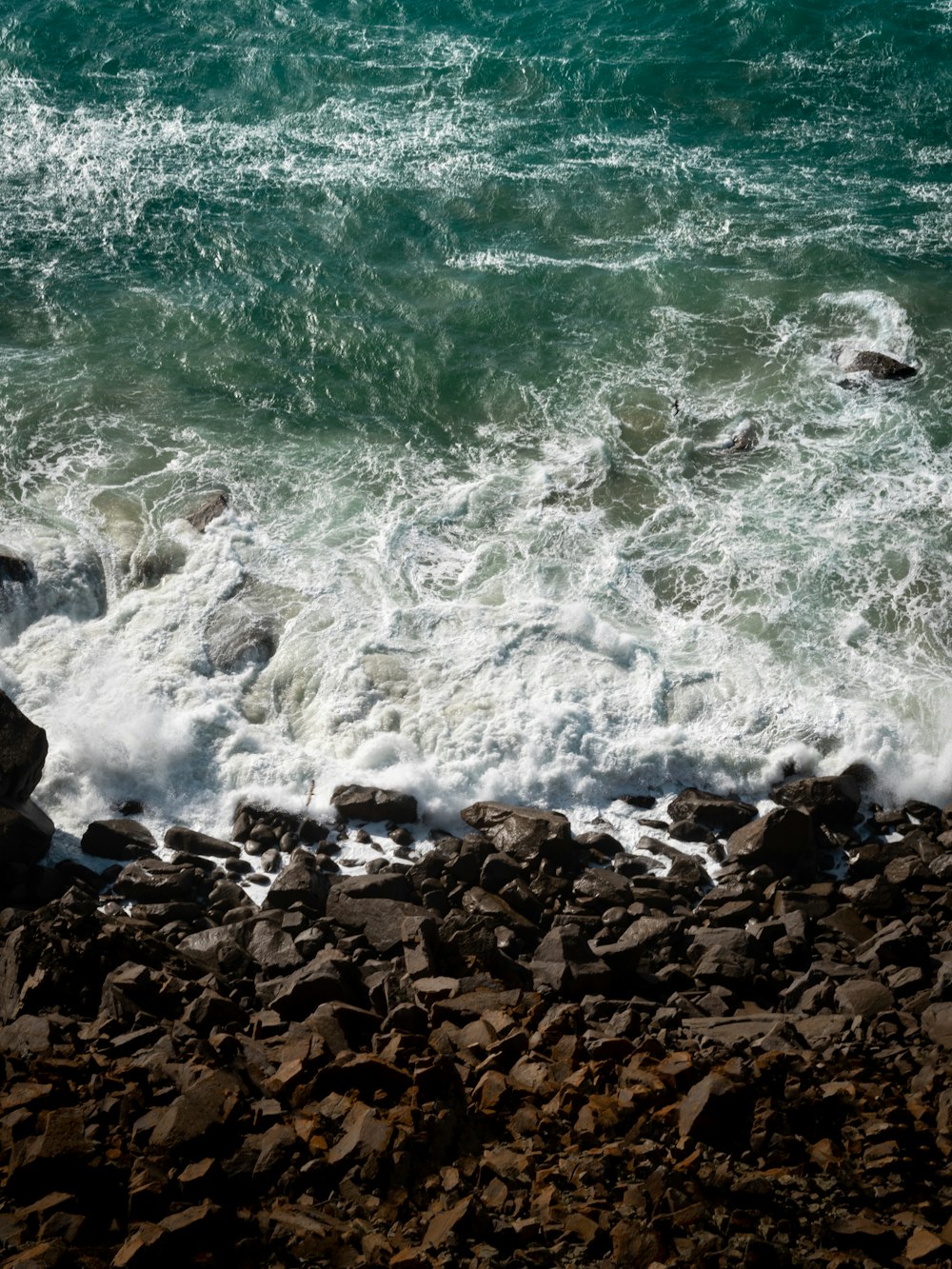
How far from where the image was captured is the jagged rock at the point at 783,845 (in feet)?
47.7

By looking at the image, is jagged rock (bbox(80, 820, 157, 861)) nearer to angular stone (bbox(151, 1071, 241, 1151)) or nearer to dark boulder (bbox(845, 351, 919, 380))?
angular stone (bbox(151, 1071, 241, 1151))

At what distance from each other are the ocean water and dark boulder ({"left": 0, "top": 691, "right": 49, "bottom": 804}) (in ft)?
3.36

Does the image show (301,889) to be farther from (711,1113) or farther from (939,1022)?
(939,1022)

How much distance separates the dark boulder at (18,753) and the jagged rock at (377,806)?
3.84 m

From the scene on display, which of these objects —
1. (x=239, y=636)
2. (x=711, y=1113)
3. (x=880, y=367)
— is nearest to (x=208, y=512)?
(x=239, y=636)

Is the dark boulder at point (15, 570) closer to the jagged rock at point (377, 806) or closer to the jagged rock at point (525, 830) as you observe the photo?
the jagged rock at point (377, 806)

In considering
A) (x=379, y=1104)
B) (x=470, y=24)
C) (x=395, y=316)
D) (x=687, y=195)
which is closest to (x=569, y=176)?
(x=687, y=195)

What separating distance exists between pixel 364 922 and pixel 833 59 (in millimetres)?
29442

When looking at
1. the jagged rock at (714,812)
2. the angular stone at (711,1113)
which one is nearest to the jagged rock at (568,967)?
the angular stone at (711,1113)

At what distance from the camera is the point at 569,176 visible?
29047 mm

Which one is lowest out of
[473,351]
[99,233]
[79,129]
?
[473,351]

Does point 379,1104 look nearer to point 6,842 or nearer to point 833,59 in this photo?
point 6,842

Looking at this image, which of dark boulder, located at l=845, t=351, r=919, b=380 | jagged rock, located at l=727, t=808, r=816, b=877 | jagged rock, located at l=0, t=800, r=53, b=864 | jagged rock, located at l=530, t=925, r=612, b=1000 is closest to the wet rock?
jagged rock, located at l=0, t=800, r=53, b=864

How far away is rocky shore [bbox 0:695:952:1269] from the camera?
857cm
